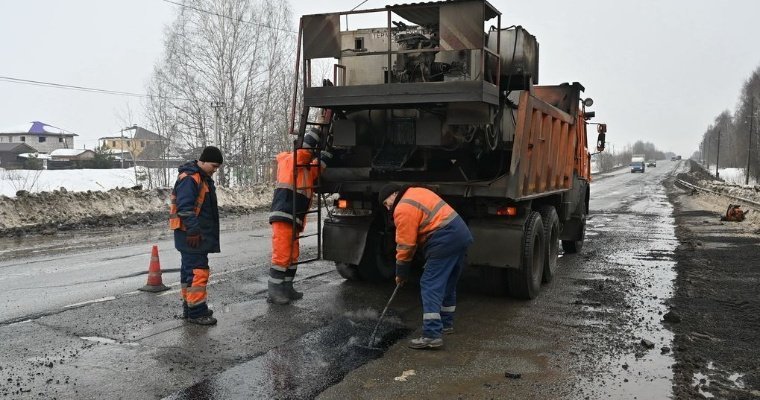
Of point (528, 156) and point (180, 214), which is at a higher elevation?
point (528, 156)

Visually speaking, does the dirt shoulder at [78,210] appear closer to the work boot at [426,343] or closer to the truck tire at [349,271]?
the truck tire at [349,271]

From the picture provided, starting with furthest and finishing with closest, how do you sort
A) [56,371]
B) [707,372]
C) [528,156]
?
1. [528,156]
2. [707,372]
3. [56,371]

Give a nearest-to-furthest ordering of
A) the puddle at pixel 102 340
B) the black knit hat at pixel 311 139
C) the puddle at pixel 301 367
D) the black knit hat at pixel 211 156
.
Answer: the puddle at pixel 301 367 → the puddle at pixel 102 340 → the black knit hat at pixel 211 156 → the black knit hat at pixel 311 139

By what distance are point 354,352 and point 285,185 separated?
2.41 meters

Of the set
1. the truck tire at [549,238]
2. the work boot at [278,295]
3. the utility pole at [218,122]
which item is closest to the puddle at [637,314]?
the truck tire at [549,238]

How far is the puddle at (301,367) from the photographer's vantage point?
4.00 m

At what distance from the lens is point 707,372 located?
4.63 m

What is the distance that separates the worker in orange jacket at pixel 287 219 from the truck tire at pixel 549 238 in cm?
305

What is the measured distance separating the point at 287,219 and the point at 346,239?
785 millimetres

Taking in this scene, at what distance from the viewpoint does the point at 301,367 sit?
452cm

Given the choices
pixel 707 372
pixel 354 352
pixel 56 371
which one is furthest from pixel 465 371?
pixel 56 371

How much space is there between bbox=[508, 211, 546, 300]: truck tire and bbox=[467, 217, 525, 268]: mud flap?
180 millimetres

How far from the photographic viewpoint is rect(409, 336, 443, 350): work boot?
5.04 metres

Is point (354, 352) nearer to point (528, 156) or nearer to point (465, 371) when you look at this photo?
point (465, 371)
